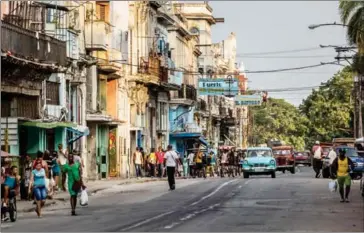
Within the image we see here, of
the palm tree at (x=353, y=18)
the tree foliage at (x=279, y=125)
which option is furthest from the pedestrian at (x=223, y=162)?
the tree foliage at (x=279, y=125)

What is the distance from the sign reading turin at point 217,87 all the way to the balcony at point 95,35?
995 inches

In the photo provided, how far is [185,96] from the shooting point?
8119 centimetres

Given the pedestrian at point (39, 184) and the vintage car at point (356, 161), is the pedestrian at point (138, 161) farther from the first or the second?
the pedestrian at point (39, 184)

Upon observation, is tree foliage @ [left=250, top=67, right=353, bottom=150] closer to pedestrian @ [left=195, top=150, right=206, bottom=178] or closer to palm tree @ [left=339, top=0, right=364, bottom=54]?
palm tree @ [left=339, top=0, right=364, bottom=54]

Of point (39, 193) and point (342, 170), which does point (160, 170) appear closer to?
point (342, 170)

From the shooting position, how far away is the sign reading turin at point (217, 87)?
2916 inches

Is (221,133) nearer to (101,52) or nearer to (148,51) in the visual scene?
(148,51)

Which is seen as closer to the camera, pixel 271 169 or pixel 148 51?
pixel 271 169

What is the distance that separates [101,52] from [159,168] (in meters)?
9.46

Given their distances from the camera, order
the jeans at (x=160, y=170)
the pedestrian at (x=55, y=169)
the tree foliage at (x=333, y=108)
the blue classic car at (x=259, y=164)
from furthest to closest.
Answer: the tree foliage at (x=333, y=108)
the jeans at (x=160, y=170)
the blue classic car at (x=259, y=164)
the pedestrian at (x=55, y=169)

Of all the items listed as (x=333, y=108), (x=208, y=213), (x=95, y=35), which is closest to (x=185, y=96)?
(x=95, y=35)

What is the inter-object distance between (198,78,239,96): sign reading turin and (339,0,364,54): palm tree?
60.3 ft

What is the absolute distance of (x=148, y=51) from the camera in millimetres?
66125

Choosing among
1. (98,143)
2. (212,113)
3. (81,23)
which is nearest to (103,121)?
(98,143)
